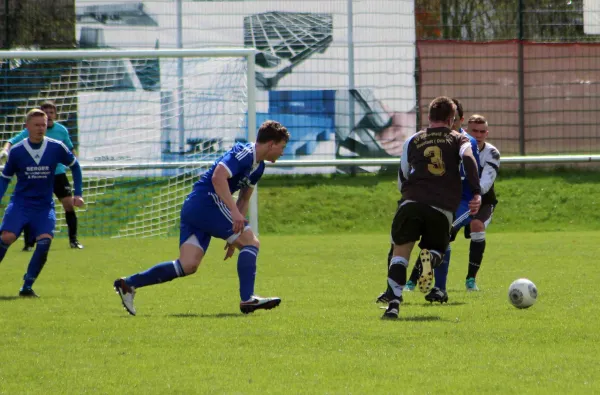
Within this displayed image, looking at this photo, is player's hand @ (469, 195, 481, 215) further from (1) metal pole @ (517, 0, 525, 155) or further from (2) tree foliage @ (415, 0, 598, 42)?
(2) tree foliage @ (415, 0, 598, 42)

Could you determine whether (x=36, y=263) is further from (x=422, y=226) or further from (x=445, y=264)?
(x=422, y=226)

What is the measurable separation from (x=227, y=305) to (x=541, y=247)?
726 cm

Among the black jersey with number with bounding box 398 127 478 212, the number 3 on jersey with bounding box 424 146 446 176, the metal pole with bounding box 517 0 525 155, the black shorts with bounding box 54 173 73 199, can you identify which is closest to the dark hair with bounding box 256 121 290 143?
the black jersey with number with bounding box 398 127 478 212

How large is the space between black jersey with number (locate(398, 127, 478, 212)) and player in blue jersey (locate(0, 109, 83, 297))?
3.93 m

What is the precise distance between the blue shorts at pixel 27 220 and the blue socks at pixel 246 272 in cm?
275

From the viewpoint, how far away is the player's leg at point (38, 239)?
10.3 meters

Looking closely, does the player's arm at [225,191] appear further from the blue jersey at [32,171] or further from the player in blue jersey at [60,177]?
the player in blue jersey at [60,177]

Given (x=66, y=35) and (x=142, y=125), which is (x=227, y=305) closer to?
(x=142, y=125)

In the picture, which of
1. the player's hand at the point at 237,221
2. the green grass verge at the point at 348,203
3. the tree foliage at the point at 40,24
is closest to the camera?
the player's hand at the point at 237,221

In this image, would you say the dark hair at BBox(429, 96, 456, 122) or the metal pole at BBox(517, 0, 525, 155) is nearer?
the dark hair at BBox(429, 96, 456, 122)

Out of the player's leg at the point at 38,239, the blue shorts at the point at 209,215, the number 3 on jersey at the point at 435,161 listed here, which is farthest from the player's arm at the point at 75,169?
the number 3 on jersey at the point at 435,161

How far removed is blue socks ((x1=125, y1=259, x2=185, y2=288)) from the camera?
27.9 ft

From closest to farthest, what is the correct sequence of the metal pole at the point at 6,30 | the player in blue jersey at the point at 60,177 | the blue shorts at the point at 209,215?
the blue shorts at the point at 209,215 → the player in blue jersey at the point at 60,177 → the metal pole at the point at 6,30

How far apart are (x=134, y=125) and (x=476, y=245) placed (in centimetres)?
902
